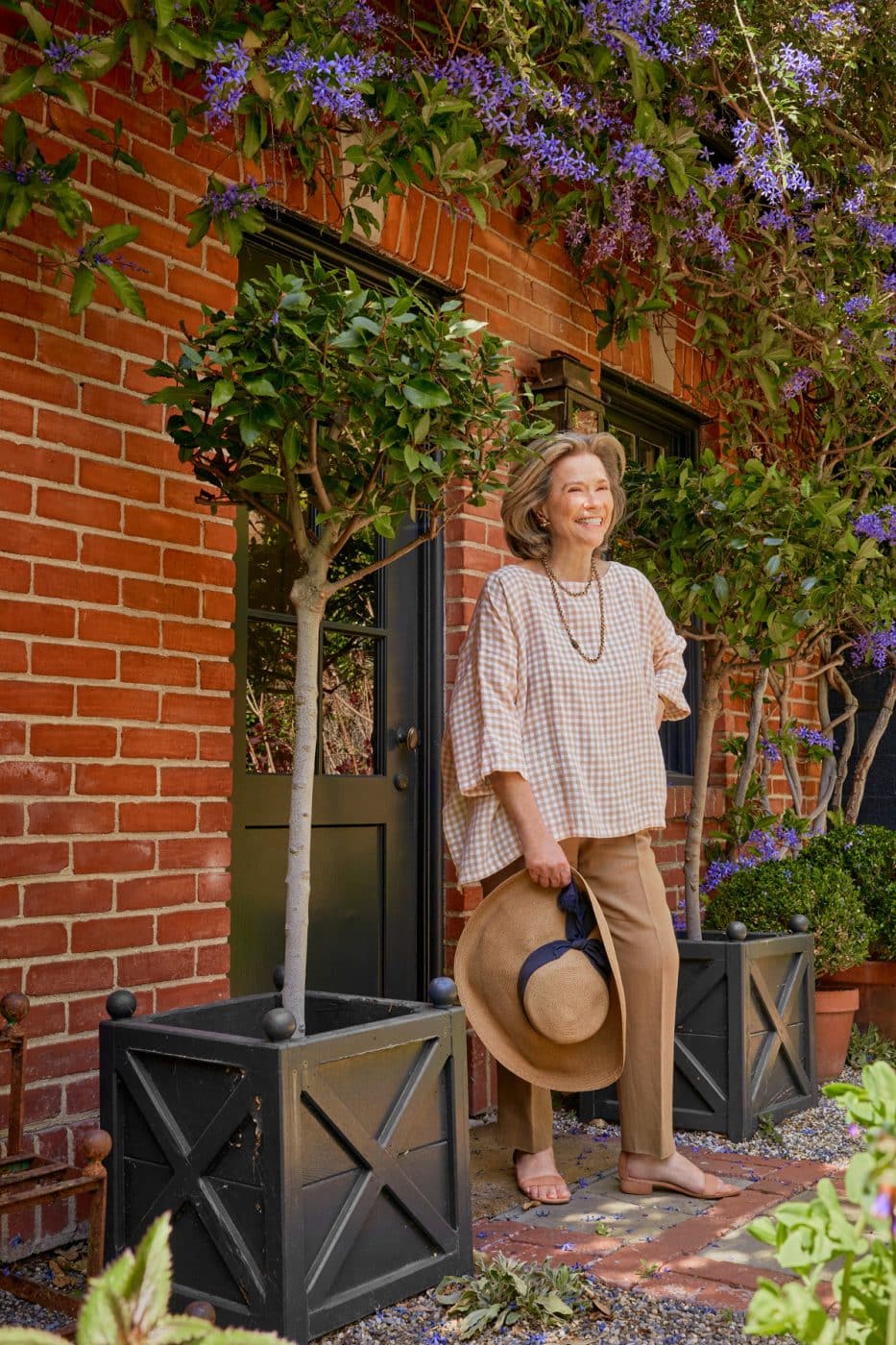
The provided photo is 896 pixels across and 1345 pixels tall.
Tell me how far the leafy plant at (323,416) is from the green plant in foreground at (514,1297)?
582 millimetres

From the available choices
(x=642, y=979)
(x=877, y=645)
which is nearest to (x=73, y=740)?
(x=642, y=979)

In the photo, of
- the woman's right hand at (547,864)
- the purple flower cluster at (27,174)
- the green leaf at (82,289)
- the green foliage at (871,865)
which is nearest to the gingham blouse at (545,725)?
the woman's right hand at (547,864)

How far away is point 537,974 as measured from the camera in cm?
303

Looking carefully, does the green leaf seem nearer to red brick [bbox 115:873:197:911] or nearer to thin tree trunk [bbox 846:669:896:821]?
red brick [bbox 115:873:197:911]

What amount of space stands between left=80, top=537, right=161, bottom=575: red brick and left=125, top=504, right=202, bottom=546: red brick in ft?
0.10

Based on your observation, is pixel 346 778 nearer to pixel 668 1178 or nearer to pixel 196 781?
pixel 196 781

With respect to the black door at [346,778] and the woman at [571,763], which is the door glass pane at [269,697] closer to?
the black door at [346,778]

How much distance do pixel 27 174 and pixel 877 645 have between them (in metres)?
4.17

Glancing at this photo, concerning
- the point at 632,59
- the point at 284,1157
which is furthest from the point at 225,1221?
the point at 632,59

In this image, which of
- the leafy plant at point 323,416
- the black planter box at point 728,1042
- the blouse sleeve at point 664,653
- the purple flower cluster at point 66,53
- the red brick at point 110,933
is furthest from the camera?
the black planter box at point 728,1042

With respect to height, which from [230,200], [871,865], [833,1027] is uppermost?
[230,200]

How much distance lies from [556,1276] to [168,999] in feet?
3.44

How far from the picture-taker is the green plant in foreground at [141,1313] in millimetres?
904

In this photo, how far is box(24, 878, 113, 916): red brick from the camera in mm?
2734
